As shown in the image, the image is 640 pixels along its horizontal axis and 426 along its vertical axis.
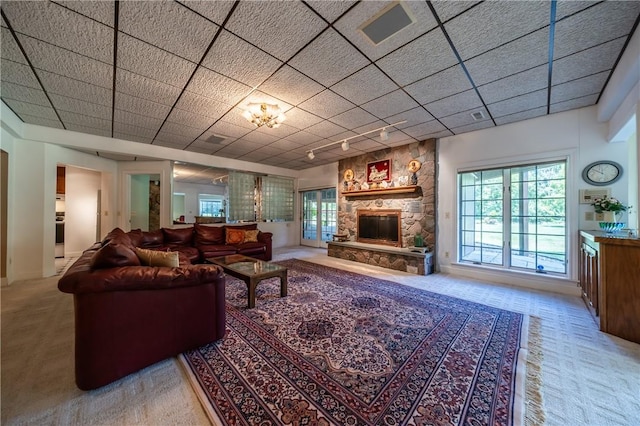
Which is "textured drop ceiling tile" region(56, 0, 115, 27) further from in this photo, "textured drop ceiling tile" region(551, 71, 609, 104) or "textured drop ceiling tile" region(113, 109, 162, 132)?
"textured drop ceiling tile" region(551, 71, 609, 104)

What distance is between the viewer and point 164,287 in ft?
5.78

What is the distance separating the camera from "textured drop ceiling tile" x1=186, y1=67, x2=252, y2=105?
96.7 inches

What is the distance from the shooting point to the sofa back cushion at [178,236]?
186 inches

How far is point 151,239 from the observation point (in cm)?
445

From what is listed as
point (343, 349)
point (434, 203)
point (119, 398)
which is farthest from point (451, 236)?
point (119, 398)

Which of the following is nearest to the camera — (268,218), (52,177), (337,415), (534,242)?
(337,415)

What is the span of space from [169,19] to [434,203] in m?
4.57

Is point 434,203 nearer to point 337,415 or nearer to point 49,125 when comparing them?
point 337,415

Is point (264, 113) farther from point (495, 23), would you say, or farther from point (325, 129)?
point (495, 23)

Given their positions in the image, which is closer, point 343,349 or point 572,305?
point 343,349

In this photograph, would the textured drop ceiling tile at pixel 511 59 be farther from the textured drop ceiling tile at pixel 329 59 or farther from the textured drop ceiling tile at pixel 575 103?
the textured drop ceiling tile at pixel 575 103

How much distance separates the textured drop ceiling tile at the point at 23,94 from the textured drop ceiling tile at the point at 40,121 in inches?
28.0

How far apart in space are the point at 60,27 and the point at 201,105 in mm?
1392

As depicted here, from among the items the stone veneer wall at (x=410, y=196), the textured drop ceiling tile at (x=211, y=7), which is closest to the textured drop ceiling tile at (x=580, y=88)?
the stone veneer wall at (x=410, y=196)
